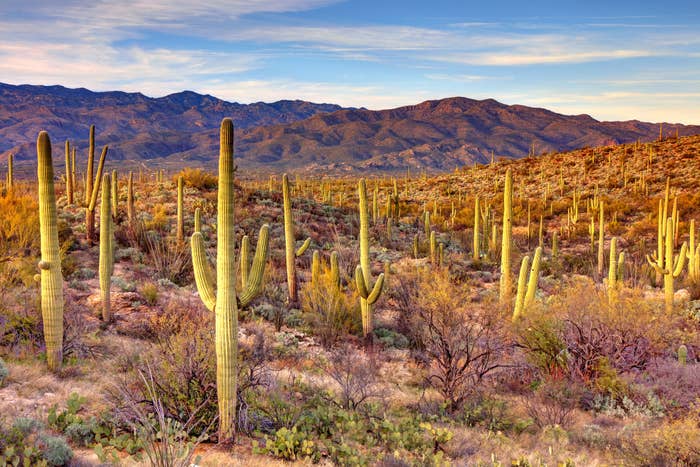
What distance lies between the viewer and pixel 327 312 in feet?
38.3

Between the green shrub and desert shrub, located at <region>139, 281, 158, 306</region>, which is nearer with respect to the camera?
the green shrub

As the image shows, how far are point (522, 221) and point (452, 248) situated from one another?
12241 mm

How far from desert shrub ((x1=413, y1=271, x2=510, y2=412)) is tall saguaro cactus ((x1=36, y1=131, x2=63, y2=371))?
5980mm

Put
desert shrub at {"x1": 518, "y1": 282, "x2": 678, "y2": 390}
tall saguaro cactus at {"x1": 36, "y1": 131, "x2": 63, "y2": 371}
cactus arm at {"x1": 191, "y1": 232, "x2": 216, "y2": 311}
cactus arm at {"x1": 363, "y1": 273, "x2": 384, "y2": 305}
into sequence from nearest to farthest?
cactus arm at {"x1": 191, "y1": 232, "x2": 216, "y2": 311}, tall saguaro cactus at {"x1": 36, "y1": 131, "x2": 63, "y2": 371}, desert shrub at {"x1": 518, "y1": 282, "x2": 678, "y2": 390}, cactus arm at {"x1": 363, "y1": 273, "x2": 384, "y2": 305}

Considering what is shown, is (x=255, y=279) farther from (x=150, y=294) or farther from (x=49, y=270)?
(x=150, y=294)

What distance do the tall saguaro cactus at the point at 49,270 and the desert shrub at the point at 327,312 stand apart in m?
5.33

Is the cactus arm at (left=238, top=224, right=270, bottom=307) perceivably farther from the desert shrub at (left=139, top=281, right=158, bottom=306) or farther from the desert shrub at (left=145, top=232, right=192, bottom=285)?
the desert shrub at (left=145, top=232, right=192, bottom=285)

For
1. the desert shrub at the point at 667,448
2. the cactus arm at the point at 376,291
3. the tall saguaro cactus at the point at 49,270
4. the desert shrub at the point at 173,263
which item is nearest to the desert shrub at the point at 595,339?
the desert shrub at the point at 667,448

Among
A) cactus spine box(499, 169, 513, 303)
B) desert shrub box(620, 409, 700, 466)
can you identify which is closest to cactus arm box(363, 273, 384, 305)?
cactus spine box(499, 169, 513, 303)

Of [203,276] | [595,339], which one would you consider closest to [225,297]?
[203,276]

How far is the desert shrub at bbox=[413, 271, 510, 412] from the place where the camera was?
8141 mm

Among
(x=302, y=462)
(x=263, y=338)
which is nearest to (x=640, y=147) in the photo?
(x=263, y=338)

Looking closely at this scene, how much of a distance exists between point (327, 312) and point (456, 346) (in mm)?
3591

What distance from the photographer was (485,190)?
158 feet
